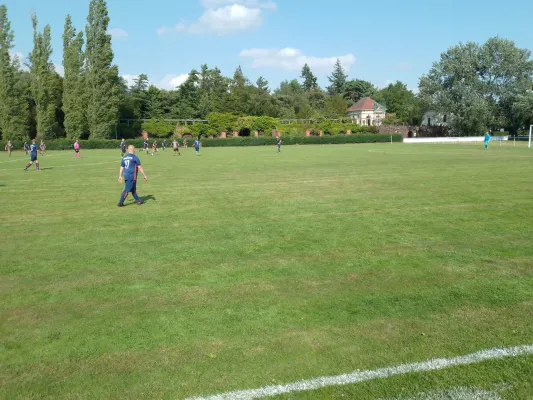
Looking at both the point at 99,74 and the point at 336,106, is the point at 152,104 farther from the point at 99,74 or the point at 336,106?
the point at 336,106

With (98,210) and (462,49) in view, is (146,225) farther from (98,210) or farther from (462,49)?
(462,49)

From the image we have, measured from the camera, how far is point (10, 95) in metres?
68.6

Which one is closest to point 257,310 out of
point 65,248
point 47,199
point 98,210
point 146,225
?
point 65,248

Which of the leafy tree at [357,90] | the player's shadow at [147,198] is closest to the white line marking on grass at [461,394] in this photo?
the player's shadow at [147,198]

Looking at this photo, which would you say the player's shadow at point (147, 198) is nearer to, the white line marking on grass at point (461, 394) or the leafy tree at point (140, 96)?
the white line marking on grass at point (461, 394)

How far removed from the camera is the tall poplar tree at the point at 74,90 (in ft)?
232

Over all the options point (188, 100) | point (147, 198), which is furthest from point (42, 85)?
point (147, 198)

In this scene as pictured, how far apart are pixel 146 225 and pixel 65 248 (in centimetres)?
218

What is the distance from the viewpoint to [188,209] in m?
12.1

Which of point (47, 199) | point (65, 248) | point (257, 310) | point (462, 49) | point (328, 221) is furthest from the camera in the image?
point (462, 49)

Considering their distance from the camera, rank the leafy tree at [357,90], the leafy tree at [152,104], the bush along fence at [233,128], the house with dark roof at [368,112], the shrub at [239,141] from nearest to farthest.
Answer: the shrub at [239,141]
the bush along fence at [233,128]
the leafy tree at [152,104]
the house with dark roof at [368,112]
the leafy tree at [357,90]

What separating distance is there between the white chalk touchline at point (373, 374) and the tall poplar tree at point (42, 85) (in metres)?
75.7

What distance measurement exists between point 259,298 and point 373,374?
6.71 feet

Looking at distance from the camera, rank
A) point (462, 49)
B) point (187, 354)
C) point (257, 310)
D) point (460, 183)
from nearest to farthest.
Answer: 1. point (187, 354)
2. point (257, 310)
3. point (460, 183)
4. point (462, 49)
